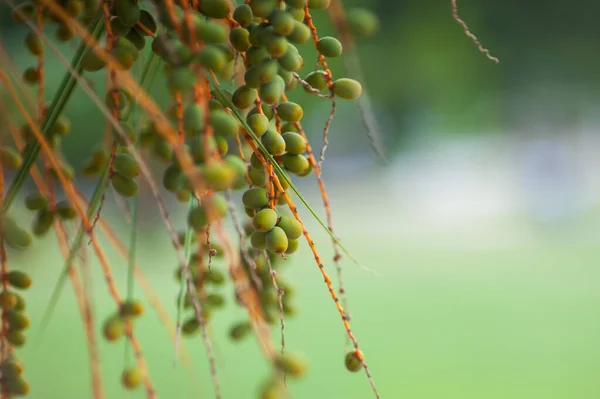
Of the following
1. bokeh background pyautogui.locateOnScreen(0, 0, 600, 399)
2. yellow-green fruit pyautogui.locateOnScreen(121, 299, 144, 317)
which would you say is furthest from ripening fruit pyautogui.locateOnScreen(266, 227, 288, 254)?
bokeh background pyautogui.locateOnScreen(0, 0, 600, 399)

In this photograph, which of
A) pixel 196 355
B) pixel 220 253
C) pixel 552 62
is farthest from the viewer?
pixel 552 62

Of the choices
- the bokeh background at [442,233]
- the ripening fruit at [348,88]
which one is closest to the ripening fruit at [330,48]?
the ripening fruit at [348,88]

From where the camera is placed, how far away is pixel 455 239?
2.76 meters

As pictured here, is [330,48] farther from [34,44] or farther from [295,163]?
[34,44]

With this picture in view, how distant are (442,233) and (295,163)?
2662mm

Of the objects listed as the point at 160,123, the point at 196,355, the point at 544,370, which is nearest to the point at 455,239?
the point at 544,370

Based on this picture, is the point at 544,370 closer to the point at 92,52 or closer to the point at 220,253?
the point at 220,253

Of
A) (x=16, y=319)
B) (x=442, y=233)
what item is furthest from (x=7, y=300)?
(x=442, y=233)

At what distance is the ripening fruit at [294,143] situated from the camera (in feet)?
0.95

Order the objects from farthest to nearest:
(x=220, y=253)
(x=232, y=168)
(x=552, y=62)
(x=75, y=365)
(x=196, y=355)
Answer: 1. (x=552, y=62)
2. (x=196, y=355)
3. (x=75, y=365)
4. (x=220, y=253)
5. (x=232, y=168)

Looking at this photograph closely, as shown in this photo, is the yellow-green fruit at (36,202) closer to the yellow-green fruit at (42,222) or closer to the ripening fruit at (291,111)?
the yellow-green fruit at (42,222)

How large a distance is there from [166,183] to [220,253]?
0.57 feet

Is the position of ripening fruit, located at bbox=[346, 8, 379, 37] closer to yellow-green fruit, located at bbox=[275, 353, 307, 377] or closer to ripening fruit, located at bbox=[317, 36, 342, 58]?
ripening fruit, located at bbox=[317, 36, 342, 58]

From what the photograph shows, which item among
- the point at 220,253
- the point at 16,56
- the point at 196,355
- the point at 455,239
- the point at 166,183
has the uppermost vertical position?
the point at 166,183
